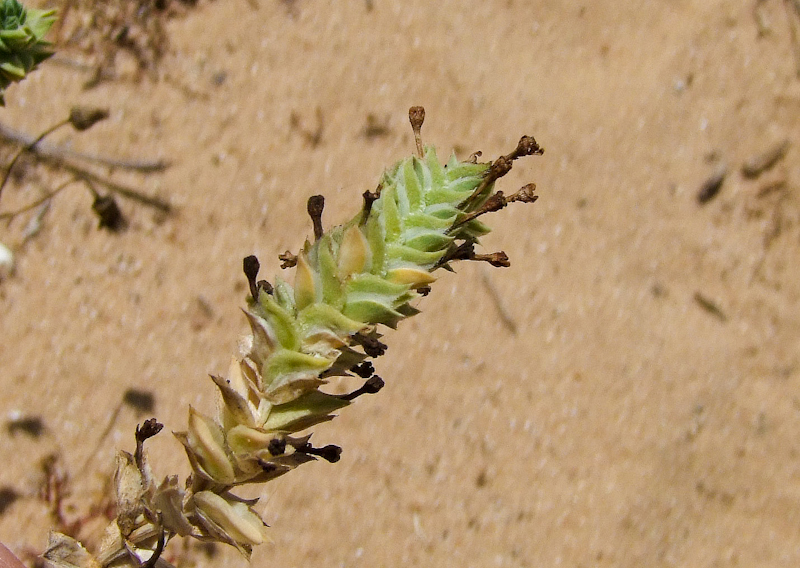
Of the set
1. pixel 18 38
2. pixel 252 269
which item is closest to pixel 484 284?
pixel 18 38

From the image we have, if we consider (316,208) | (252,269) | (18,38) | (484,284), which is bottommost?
(484,284)

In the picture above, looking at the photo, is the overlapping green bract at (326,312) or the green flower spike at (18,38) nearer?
the overlapping green bract at (326,312)

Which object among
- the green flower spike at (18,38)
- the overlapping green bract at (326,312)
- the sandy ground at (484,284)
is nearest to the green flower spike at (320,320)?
the overlapping green bract at (326,312)

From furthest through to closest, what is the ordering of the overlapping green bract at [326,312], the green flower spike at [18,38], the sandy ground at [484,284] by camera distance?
the sandy ground at [484,284], the green flower spike at [18,38], the overlapping green bract at [326,312]

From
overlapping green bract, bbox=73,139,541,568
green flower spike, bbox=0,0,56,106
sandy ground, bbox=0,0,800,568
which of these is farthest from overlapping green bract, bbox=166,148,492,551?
sandy ground, bbox=0,0,800,568

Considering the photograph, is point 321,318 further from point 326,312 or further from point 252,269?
point 252,269

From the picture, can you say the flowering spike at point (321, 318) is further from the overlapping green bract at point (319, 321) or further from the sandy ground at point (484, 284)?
the sandy ground at point (484, 284)

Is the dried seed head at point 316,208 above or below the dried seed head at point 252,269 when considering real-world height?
above
